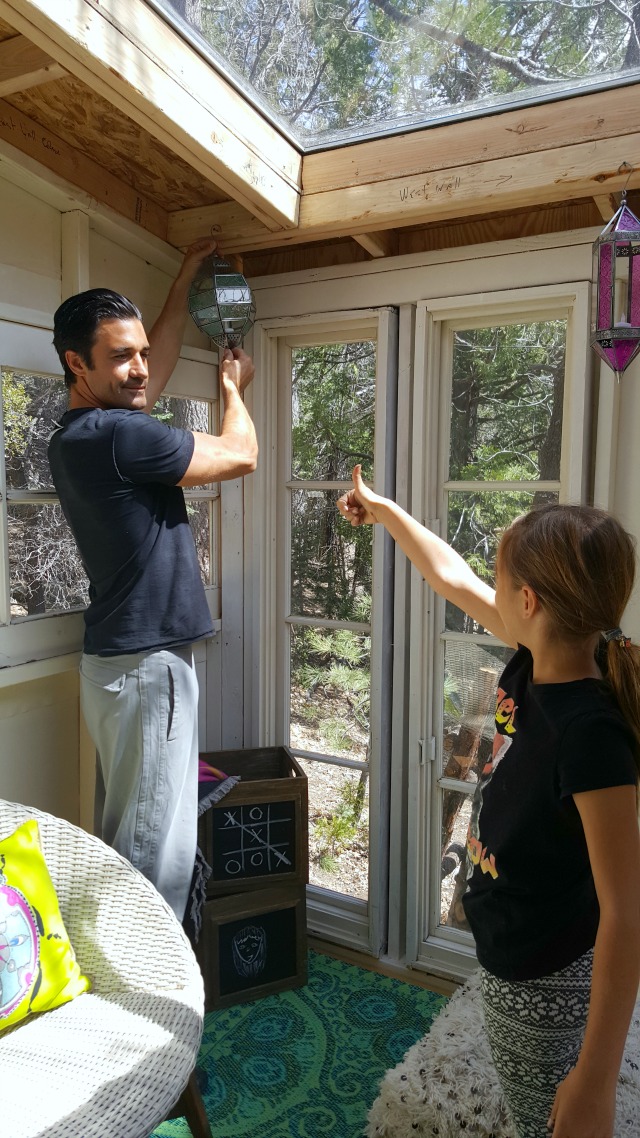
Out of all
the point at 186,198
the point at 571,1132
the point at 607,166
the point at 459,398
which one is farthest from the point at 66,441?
the point at 571,1132

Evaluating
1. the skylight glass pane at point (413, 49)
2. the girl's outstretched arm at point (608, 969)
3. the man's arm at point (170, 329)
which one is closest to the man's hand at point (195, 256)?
the man's arm at point (170, 329)

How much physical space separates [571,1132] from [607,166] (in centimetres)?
178

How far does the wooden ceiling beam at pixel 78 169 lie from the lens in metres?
1.81

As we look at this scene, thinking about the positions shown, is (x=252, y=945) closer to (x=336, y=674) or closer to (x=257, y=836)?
(x=257, y=836)

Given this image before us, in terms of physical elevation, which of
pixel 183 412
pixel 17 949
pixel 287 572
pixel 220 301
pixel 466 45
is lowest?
pixel 17 949

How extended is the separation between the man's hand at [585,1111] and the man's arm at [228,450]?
130cm

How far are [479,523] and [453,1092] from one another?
1.47m

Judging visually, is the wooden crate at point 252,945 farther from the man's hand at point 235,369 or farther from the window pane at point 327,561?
the man's hand at point 235,369

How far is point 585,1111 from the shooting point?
3.22 feet

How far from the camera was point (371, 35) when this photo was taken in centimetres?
160

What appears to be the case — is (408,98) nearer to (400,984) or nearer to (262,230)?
(262,230)

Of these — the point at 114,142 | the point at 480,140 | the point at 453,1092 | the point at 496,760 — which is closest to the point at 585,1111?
the point at 496,760

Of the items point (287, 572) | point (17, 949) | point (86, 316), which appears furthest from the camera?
point (287, 572)

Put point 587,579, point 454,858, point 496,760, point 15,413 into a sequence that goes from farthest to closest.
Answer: point 454,858
point 15,413
point 496,760
point 587,579
